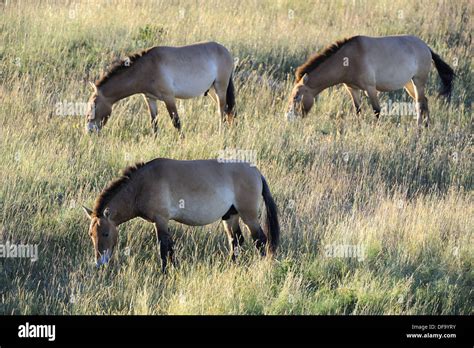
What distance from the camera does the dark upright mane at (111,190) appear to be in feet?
27.1

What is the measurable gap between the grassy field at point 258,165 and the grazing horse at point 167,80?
34cm

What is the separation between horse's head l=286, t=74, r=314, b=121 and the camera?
44.2ft

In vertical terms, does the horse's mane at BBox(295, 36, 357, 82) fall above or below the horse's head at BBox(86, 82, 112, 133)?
above

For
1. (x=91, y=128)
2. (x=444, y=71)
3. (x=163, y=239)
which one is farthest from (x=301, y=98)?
(x=163, y=239)

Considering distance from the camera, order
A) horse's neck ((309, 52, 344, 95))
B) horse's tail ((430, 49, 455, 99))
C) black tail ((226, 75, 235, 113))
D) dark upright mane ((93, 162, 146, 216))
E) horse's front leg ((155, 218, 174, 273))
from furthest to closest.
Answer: horse's tail ((430, 49, 455, 99))
horse's neck ((309, 52, 344, 95))
black tail ((226, 75, 235, 113))
horse's front leg ((155, 218, 174, 273))
dark upright mane ((93, 162, 146, 216))

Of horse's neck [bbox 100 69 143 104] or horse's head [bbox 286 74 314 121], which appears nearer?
horse's neck [bbox 100 69 143 104]

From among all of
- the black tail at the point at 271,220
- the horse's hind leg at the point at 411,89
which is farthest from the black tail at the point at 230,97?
the black tail at the point at 271,220

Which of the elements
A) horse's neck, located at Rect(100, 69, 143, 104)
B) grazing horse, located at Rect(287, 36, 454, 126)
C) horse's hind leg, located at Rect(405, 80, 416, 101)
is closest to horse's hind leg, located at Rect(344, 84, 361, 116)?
grazing horse, located at Rect(287, 36, 454, 126)

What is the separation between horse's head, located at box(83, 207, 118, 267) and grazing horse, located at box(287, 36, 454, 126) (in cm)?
558

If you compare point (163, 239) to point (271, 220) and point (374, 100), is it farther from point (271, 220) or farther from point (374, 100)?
point (374, 100)

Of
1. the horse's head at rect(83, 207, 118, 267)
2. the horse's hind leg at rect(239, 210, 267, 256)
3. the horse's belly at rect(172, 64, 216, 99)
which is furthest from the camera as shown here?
the horse's belly at rect(172, 64, 216, 99)

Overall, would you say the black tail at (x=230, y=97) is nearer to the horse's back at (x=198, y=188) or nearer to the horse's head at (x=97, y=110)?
the horse's head at (x=97, y=110)

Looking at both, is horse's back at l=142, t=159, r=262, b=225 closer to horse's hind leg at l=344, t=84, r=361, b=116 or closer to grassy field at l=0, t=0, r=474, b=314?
grassy field at l=0, t=0, r=474, b=314

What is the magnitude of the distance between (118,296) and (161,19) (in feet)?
33.1
